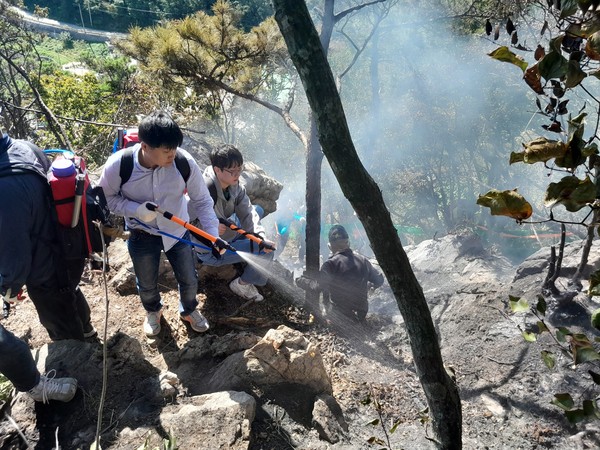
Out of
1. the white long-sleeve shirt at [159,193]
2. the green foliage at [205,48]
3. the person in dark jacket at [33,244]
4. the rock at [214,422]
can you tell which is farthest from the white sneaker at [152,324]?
the green foliage at [205,48]

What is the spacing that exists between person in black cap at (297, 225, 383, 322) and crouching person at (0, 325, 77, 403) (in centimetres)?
298

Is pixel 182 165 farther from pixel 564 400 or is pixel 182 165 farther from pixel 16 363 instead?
pixel 564 400

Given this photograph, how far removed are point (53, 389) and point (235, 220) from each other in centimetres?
224

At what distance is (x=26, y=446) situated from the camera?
2.79 metres

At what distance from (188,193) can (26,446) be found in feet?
6.79

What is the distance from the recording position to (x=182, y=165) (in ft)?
11.4

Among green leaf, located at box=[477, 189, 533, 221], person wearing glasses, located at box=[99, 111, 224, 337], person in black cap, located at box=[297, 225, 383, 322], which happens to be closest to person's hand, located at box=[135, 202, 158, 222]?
person wearing glasses, located at box=[99, 111, 224, 337]

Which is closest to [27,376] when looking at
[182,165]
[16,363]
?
[16,363]

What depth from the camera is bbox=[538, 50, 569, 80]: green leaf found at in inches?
41.9

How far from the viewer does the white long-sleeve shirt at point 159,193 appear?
11.1 feet

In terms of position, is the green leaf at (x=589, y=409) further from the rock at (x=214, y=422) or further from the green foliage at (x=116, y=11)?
the green foliage at (x=116, y=11)

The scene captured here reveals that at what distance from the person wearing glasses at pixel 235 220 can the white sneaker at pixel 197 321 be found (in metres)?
0.56

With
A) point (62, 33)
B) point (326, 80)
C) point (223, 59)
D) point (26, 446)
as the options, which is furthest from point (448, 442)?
point (62, 33)

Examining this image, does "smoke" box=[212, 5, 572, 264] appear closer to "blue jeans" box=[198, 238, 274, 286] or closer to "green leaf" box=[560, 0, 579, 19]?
"blue jeans" box=[198, 238, 274, 286]
